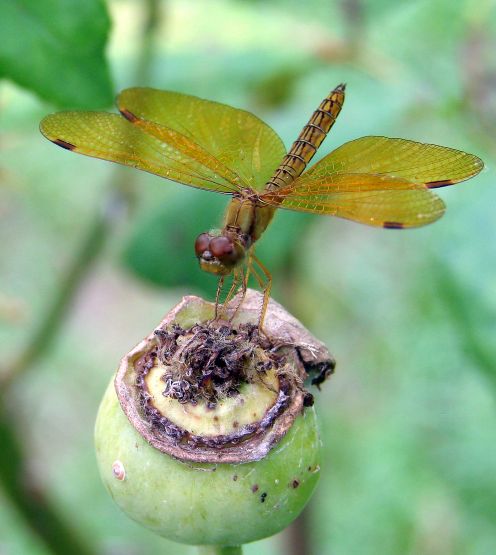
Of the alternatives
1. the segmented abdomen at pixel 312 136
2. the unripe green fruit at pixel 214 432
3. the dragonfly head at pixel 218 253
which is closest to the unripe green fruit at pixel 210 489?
the unripe green fruit at pixel 214 432

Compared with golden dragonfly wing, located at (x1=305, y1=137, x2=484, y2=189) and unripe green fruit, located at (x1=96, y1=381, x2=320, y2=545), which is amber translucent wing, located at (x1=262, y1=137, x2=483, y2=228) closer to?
golden dragonfly wing, located at (x1=305, y1=137, x2=484, y2=189)

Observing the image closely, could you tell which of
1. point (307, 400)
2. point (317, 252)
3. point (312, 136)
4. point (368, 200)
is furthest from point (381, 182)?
point (317, 252)

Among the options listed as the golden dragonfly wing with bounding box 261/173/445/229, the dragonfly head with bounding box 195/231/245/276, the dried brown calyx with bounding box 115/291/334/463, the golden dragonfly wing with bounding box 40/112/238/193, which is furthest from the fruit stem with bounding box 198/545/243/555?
the golden dragonfly wing with bounding box 40/112/238/193

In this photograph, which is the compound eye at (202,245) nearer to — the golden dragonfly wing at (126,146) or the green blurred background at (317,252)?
the golden dragonfly wing at (126,146)

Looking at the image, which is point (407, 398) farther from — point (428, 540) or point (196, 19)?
point (196, 19)

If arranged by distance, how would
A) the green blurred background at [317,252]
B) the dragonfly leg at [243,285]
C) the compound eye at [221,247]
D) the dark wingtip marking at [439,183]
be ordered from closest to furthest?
the dragonfly leg at [243,285] < the compound eye at [221,247] < the dark wingtip marking at [439,183] < the green blurred background at [317,252]

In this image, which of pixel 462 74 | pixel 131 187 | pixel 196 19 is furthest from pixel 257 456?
pixel 196 19

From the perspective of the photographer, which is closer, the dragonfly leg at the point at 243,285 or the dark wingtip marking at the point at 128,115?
the dragonfly leg at the point at 243,285
